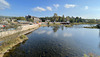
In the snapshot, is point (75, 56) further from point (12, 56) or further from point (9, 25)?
point (9, 25)

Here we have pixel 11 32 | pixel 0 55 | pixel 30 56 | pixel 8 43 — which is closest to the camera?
pixel 0 55

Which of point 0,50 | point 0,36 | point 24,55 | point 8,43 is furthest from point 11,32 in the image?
point 24,55

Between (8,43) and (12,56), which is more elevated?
(8,43)

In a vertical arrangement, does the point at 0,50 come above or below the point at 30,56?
above

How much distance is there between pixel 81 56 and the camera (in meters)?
9.20

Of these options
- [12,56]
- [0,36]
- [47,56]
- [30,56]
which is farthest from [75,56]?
[0,36]

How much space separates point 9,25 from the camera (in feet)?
45.5

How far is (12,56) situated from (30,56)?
2.89m

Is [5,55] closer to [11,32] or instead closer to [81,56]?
[11,32]

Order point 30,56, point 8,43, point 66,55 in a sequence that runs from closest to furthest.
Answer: point 30,56 → point 66,55 → point 8,43

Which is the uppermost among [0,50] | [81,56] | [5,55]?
[0,50]

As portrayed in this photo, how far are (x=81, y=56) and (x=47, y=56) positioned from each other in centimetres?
587

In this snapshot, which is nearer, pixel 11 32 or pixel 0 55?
pixel 0 55

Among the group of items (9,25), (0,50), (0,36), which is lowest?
(0,50)
